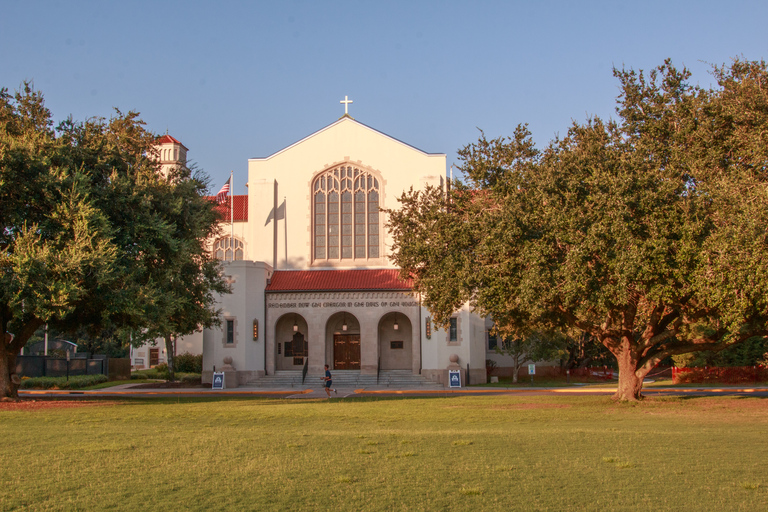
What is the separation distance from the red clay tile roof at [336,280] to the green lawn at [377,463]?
20.9m

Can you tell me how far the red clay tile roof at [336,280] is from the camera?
129ft

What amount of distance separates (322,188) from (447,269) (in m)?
21.1

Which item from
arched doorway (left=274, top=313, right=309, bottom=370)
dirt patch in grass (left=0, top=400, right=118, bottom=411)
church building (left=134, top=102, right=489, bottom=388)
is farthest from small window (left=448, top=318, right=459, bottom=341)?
dirt patch in grass (left=0, top=400, right=118, bottom=411)

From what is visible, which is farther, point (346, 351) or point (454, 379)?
point (346, 351)

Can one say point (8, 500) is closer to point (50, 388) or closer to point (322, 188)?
point (50, 388)

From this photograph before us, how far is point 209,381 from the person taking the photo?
38.0 metres

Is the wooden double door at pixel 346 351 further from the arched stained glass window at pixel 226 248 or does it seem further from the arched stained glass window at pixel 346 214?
the arched stained glass window at pixel 226 248

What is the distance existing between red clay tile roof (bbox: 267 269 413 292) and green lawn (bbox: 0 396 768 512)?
20.9 m

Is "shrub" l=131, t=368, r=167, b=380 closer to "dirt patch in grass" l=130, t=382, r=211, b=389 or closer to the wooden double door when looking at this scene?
"dirt patch in grass" l=130, t=382, r=211, b=389

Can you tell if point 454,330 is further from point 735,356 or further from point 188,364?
point 188,364

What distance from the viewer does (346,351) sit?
4106cm

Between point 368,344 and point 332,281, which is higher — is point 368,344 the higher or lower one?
the lower one

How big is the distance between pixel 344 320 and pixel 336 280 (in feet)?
9.11

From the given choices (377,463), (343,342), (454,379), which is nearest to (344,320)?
(343,342)
